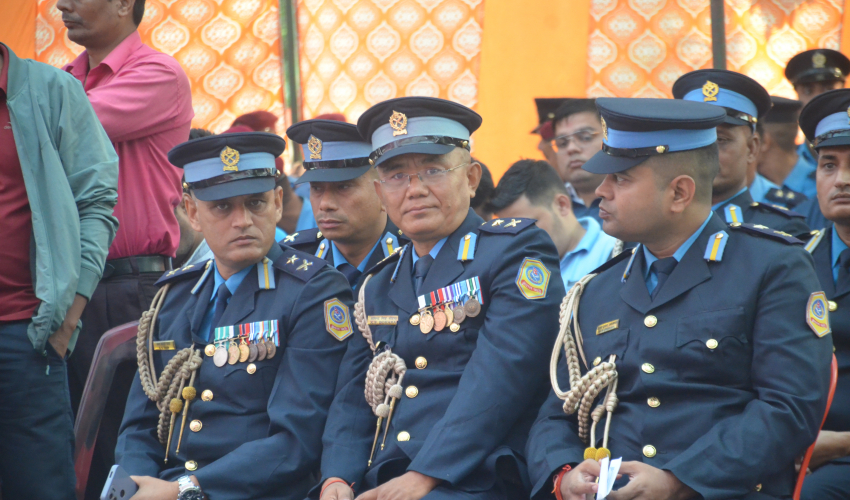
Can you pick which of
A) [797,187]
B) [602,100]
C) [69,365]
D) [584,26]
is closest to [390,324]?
[602,100]

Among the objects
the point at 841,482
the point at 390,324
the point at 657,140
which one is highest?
the point at 657,140

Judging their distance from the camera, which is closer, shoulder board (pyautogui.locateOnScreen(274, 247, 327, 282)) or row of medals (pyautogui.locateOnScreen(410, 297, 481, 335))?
row of medals (pyautogui.locateOnScreen(410, 297, 481, 335))

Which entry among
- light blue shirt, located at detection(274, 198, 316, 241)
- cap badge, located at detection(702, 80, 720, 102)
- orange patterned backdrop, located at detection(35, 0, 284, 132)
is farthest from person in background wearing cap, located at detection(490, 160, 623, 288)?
orange patterned backdrop, located at detection(35, 0, 284, 132)

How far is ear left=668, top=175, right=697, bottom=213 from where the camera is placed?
252 cm

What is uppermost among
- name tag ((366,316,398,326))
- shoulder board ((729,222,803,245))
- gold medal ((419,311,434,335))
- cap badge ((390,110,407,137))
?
cap badge ((390,110,407,137))

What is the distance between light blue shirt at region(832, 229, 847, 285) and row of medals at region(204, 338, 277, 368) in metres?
2.04

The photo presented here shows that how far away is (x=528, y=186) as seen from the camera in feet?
15.2

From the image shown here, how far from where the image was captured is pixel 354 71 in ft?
24.3

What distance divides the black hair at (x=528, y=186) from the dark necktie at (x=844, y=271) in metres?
1.80

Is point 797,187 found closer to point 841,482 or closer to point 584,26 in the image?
point 584,26

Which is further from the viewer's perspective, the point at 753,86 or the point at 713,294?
the point at 753,86

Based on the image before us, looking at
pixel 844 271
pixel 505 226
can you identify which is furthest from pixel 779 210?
pixel 505 226

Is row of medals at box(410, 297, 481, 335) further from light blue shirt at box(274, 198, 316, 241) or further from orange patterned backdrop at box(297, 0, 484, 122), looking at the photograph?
orange patterned backdrop at box(297, 0, 484, 122)

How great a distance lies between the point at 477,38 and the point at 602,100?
4.53 meters
